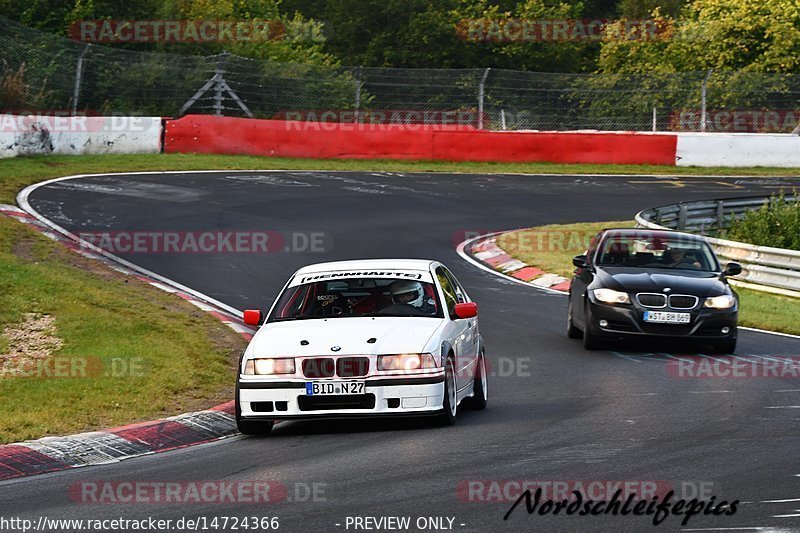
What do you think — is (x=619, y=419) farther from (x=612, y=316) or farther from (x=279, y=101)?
(x=279, y=101)

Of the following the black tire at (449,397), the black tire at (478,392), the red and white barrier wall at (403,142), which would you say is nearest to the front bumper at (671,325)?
the black tire at (478,392)

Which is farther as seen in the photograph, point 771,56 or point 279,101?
point 771,56

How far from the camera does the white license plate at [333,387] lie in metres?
9.78

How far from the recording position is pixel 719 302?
14570 mm

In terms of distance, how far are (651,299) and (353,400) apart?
19.0 ft

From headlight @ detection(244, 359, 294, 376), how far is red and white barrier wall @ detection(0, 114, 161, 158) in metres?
22.3

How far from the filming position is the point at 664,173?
3834cm

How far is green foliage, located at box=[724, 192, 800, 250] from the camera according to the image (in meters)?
26.1

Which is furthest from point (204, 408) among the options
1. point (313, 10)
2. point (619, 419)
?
point (313, 10)

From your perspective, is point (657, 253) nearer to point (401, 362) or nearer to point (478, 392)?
point (478, 392)

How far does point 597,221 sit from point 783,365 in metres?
14.3

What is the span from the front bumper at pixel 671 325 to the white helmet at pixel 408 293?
4162mm
